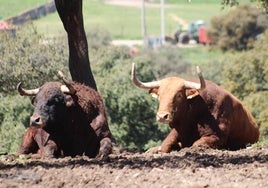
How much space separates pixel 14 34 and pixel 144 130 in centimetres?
1130

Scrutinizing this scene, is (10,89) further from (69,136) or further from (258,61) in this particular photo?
(258,61)

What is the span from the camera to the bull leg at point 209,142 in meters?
14.9

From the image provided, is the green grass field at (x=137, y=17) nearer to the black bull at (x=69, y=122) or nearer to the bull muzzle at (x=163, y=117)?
the bull muzzle at (x=163, y=117)

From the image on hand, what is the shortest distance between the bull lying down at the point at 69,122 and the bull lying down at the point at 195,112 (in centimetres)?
120

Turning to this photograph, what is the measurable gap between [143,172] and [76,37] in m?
6.26

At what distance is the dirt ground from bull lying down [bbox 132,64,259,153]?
7.38 feet

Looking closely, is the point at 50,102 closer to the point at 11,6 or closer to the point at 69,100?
the point at 69,100

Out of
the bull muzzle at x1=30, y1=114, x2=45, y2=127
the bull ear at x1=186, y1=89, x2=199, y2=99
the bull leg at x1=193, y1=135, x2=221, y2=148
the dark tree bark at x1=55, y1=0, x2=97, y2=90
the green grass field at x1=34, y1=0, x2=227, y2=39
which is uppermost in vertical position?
the dark tree bark at x1=55, y1=0, x2=97, y2=90

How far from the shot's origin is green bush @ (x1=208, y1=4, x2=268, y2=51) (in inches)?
3295

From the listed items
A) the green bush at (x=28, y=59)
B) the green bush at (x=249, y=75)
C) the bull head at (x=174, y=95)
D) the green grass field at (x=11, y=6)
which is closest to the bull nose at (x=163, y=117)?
the bull head at (x=174, y=95)

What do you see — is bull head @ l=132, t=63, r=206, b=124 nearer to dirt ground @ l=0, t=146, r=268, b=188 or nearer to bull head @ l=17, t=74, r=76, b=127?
bull head @ l=17, t=74, r=76, b=127

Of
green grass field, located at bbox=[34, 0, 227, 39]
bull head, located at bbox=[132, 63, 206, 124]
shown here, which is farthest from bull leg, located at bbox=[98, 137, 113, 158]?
green grass field, located at bbox=[34, 0, 227, 39]

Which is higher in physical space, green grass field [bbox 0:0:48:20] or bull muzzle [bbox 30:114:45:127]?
green grass field [bbox 0:0:48:20]

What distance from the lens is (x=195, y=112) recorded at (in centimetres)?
1532
